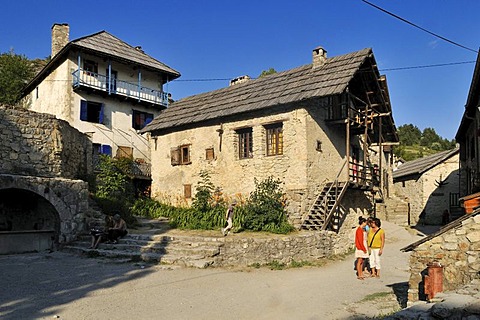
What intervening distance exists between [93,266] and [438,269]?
8.76m

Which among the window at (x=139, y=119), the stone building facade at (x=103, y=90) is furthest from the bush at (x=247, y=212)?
the window at (x=139, y=119)

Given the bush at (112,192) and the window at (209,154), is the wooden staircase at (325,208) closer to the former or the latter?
the window at (209,154)

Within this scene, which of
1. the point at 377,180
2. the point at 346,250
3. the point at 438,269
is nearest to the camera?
the point at 438,269

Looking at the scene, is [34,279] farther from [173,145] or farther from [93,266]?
[173,145]

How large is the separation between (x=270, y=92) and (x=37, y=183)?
10.6 meters

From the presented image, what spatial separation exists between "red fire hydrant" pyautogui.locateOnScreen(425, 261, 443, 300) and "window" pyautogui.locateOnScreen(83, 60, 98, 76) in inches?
946

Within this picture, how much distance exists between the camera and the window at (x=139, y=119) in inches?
1114

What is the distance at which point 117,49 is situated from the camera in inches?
1109

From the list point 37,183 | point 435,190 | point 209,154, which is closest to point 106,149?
point 209,154

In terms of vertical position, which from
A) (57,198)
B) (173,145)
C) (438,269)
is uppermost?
(173,145)

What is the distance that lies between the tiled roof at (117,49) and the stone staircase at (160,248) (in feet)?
51.3

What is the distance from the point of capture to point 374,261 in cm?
1194

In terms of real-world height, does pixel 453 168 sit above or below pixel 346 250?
above

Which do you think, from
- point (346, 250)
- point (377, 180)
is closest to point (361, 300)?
point (346, 250)
